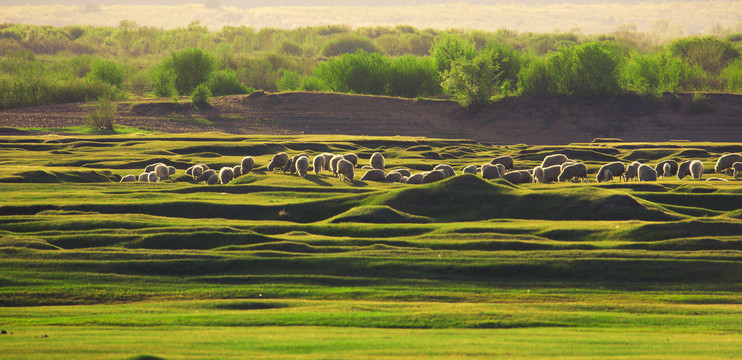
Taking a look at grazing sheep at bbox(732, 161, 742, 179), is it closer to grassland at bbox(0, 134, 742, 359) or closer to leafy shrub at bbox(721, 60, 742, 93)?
grassland at bbox(0, 134, 742, 359)

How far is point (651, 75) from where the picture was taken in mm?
70125

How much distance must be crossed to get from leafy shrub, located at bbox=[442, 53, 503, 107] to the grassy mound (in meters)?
46.9

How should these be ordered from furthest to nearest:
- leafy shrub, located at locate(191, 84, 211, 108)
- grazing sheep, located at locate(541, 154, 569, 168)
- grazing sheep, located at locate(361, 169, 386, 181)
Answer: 1. leafy shrub, located at locate(191, 84, 211, 108)
2. grazing sheep, located at locate(541, 154, 569, 168)
3. grazing sheep, located at locate(361, 169, 386, 181)

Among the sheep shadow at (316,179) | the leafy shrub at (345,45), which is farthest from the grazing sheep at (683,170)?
the leafy shrub at (345,45)

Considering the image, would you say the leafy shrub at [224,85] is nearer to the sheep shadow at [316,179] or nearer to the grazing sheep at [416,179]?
the sheep shadow at [316,179]

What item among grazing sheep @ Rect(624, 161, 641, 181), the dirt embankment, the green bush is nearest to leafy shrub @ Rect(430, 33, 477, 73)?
the dirt embankment

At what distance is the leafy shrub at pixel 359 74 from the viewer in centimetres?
7744

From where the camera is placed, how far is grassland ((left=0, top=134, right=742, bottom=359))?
1058 centimetres

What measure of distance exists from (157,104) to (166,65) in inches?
413

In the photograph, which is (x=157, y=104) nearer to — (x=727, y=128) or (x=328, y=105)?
(x=328, y=105)

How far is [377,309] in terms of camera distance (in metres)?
13.3

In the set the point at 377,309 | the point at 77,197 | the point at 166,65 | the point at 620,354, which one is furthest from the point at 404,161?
the point at 166,65

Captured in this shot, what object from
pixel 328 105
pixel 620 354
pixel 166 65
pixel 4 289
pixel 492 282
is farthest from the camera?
pixel 166 65

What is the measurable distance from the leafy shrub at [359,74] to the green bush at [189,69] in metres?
13.1
